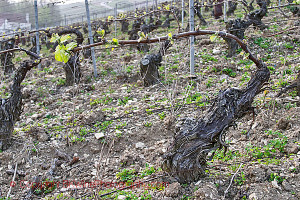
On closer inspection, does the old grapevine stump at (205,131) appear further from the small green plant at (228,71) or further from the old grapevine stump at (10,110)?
the small green plant at (228,71)

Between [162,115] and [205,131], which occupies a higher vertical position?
[205,131]

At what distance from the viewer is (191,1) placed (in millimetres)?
5227

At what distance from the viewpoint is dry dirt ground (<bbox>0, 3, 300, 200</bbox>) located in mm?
2621

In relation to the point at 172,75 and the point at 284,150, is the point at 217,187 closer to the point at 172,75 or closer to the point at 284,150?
the point at 284,150

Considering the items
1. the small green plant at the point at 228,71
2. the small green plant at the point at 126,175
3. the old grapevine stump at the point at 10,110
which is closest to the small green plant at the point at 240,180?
the small green plant at the point at 126,175

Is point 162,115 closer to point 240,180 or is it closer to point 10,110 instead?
point 240,180

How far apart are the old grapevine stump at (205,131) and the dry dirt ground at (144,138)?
5.6 inches

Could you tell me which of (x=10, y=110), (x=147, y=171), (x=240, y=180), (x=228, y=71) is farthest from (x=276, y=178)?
(x=10, y=110)

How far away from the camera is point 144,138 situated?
413cm

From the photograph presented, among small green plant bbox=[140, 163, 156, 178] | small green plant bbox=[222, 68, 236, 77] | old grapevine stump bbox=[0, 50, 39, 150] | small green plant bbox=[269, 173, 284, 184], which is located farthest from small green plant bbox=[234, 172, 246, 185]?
small green plant bbox=[222, 68, 236, 77]

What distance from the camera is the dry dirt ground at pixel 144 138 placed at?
103 inches

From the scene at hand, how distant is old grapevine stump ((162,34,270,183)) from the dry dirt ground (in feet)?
0.47

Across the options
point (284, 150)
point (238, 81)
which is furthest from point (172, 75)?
point (284, 150)

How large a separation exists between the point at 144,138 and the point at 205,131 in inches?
71.1
